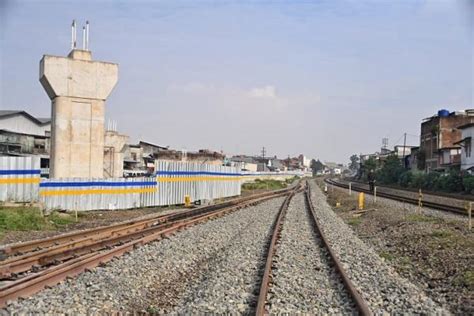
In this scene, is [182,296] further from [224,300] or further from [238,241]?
[238,241]

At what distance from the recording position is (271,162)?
182m

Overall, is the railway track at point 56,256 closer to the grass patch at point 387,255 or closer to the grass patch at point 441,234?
the grass patch at point 387,255

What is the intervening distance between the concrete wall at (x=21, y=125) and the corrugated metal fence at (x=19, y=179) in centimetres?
4327

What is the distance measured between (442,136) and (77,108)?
189 feet

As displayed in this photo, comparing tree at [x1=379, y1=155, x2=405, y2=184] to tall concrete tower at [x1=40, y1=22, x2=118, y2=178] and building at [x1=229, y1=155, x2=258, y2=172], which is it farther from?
tall concrete tower at [x1=40, y1=22, x2=118, y2=178]

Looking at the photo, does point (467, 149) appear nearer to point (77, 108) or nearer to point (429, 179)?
point (429, 179)

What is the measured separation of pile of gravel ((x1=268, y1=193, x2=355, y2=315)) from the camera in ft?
25.0

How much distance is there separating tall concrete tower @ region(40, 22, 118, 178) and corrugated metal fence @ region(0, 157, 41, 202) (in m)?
5.19

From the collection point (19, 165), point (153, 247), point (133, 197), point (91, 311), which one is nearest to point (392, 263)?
point (153, 247)

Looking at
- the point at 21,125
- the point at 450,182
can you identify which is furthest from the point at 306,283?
the point at 21,125

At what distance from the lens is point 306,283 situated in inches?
366

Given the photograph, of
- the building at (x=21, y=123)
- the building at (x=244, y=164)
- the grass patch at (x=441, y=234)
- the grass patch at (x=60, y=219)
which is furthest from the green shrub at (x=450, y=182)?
the building at (x=21, y=123)

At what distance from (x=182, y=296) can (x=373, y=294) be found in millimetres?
2987

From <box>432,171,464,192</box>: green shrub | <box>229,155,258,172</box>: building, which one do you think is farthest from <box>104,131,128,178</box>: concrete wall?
<box>229,155,258,172</box>: building
